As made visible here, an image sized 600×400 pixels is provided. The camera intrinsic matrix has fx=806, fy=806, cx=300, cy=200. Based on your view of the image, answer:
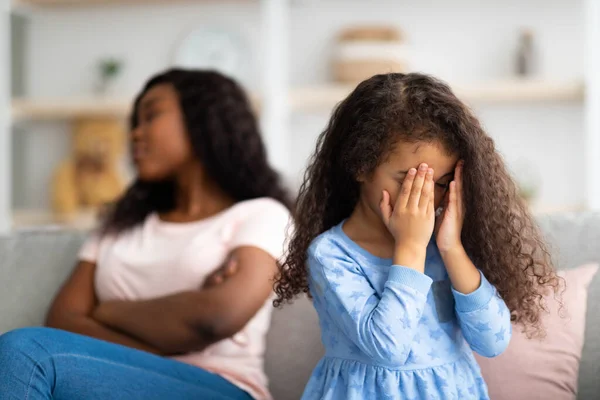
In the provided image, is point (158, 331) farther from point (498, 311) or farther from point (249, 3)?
point (249, 3)

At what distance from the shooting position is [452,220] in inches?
47.4

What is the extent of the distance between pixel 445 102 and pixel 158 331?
77 centimetres

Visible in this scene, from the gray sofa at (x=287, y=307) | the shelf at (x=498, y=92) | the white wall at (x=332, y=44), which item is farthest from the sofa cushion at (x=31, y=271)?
the white wall at (x=332, y=44)

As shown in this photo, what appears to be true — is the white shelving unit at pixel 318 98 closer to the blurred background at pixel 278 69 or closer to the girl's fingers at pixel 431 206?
the blurred background at pixel 278 69

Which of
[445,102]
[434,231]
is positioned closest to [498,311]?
[434,231]

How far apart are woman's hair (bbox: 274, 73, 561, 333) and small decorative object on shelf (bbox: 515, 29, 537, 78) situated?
2436 mm

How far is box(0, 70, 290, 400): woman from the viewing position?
56.0 inches

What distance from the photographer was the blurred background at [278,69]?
11.9 feet

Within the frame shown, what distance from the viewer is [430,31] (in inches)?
150

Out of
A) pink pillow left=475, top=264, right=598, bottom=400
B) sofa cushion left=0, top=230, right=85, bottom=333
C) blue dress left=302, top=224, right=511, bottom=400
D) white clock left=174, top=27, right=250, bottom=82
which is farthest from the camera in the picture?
white clock left=174, top=27, right=250, bottom=82

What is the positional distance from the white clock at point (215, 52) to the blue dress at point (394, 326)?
2.70m

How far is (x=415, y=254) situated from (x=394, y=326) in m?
0.11

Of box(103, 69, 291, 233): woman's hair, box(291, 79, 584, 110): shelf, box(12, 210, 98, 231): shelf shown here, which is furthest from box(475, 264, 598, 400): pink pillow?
box(12, 210, 98, 231): shelf

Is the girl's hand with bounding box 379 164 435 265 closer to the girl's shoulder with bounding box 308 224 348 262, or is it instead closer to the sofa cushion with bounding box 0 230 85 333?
the girl's shoulder with bounding box 308 224 348 262
